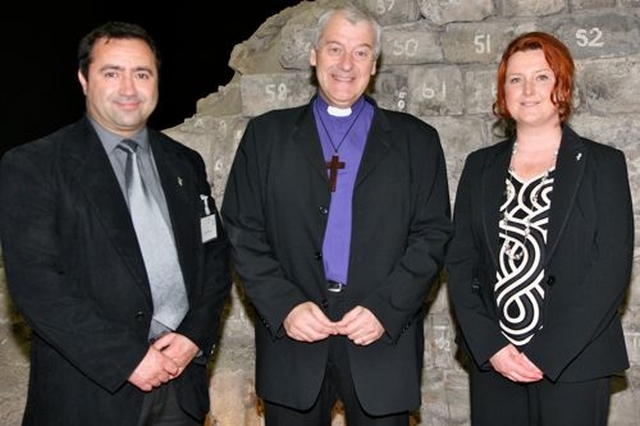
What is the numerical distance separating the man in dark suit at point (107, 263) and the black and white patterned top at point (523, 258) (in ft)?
2.81

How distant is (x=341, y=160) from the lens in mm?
2494

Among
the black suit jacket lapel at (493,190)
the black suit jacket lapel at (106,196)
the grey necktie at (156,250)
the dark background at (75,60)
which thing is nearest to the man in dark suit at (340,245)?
the black suit jacket lapel at (493,190)

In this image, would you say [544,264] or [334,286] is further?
[334,286]

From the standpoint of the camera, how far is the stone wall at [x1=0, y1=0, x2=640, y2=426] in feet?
10.7

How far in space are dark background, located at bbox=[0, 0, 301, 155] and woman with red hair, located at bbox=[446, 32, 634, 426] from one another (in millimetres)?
3976

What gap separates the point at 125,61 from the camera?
227 centimetres

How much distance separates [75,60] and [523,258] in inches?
169

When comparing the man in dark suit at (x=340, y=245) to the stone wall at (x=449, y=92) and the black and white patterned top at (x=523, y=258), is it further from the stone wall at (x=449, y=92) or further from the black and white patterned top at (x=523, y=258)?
the stone wall at (x=449, y=92)

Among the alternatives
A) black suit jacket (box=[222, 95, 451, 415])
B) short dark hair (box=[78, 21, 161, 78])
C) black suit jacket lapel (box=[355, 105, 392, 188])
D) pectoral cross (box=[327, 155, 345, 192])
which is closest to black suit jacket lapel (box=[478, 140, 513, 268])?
black suit jacket (box=[222, 95, 451, 415])

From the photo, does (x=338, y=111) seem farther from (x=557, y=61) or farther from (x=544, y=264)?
(x=544, y=264)

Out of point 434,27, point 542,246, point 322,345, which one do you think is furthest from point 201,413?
point 434,27

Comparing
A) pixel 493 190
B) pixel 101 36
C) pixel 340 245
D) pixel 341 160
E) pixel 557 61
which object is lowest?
pixel 340 245

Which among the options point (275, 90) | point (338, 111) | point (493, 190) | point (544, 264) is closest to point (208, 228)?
point (338, 111)

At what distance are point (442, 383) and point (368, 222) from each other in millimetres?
1323
